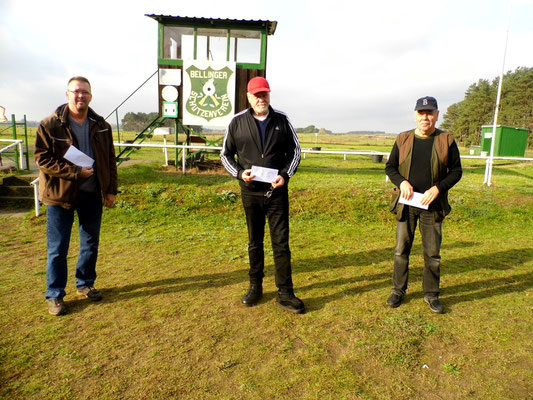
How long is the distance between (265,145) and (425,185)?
1.77m

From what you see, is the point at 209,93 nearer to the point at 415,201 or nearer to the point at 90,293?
the point at 90,293

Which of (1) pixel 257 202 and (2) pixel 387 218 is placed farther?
(2) pixel 387 218

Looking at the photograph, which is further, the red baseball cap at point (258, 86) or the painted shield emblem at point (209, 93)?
the painted shield emblem at point (209, 93)

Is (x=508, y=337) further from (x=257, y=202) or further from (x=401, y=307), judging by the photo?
(x=257, y=202)

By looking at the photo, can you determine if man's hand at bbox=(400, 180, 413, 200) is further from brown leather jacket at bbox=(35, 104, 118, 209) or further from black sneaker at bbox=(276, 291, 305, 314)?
brown leather jacket at bbox=(35, 104, 118, 209)

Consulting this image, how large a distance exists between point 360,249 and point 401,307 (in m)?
2.18

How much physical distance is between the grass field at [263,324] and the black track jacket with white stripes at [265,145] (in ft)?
4.91

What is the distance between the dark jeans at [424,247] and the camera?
4090 millimetres

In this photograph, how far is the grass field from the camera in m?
2.78

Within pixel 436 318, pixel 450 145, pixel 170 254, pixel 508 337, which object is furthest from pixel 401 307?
pixel 170 254

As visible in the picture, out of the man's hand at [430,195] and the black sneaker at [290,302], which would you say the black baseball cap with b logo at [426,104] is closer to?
the man's hand at [430,195]

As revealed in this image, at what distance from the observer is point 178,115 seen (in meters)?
11.8

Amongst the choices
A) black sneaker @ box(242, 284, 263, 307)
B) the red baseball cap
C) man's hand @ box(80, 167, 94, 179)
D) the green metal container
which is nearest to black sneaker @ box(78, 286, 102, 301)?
man's hand @ box(80, 167, 94, 179)

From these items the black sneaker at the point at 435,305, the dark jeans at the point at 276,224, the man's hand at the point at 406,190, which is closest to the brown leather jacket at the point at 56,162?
the dark jeans at the point at 276,224
